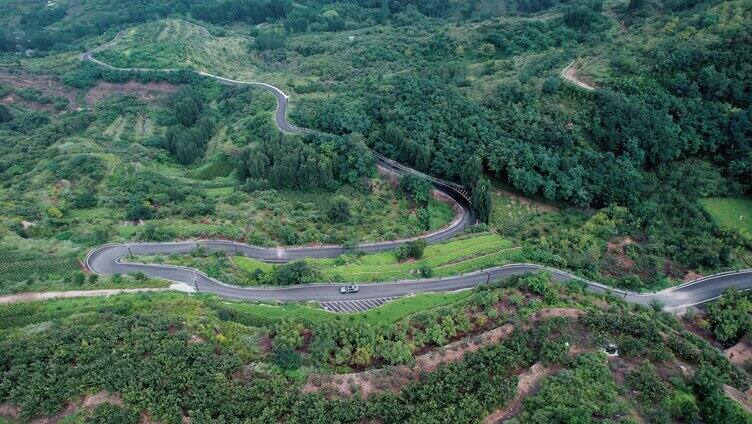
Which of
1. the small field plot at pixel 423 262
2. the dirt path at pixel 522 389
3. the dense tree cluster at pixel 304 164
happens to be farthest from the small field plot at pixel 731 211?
the dense tree cluster at pixel 304 164

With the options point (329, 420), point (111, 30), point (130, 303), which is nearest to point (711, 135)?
point (329, 420)

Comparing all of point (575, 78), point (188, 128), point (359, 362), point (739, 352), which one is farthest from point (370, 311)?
point (188, 128)

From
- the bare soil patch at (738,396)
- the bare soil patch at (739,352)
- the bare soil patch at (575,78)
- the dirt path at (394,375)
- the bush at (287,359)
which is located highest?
the bare soil patch at (575,78)

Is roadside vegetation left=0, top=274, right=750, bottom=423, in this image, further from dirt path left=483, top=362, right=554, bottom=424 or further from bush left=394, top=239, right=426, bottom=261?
bush left=394, top=239, right=426, bottom=261

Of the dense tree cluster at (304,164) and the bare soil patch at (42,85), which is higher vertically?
the bare soil patch at (42,85)

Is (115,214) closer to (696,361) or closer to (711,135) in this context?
(696,361)

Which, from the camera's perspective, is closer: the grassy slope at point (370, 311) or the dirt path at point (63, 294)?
the grassy slope at point (370, 311)

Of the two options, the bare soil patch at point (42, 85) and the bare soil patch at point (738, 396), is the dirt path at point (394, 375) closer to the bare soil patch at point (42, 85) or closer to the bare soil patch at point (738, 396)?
the bare soil patch at point (738, 396)

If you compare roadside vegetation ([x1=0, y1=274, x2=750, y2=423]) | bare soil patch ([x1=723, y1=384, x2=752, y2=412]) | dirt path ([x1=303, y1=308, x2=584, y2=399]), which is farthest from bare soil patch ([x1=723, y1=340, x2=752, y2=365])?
dirt path ([x1=303, y1=308, x2=584, y2=399])

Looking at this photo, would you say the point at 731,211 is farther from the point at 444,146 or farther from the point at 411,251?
the point at 411,251
